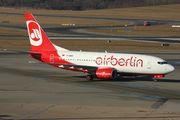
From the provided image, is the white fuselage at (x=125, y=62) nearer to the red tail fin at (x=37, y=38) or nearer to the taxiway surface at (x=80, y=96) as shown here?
the taxiway surface at (x=80, y=96)

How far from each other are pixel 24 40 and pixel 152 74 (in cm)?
5935

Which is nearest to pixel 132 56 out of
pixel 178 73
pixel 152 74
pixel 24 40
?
pixel 152 74

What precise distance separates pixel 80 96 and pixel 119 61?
11.4m

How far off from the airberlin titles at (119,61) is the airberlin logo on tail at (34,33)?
9.26 meters

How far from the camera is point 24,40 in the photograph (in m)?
116

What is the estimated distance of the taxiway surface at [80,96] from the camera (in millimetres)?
42688

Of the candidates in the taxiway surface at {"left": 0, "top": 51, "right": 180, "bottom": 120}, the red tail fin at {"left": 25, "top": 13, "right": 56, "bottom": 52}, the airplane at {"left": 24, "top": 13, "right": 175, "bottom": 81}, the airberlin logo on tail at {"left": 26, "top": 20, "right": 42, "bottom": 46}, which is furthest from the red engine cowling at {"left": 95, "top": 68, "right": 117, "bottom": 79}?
the airberlin logo on tail at {"left": 26, "top": 20, "right": 42, "bottom": 46}

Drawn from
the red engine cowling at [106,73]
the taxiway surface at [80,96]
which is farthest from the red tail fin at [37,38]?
the red engine cowling at [106,73]

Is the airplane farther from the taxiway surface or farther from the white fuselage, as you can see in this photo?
the taxiway surface

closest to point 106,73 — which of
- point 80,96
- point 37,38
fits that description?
point 80,96

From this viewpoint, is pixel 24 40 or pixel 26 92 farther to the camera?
pixel 24 40

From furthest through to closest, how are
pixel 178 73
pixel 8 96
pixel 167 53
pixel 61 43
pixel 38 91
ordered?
pixel 61 43 < pixel 167 53 < pixel 178 73 < pixel 38 91 < pixel 8 96

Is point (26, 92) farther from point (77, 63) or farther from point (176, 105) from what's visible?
point (176, 105)

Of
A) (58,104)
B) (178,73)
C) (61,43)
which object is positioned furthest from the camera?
(61,43)
